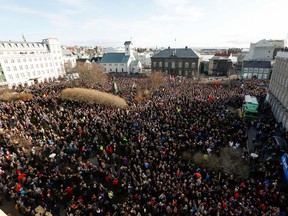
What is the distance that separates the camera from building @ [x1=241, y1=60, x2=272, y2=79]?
5273 cm

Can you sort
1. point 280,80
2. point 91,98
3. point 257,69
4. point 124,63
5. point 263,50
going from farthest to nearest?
point 124,63
point 263,50
point 257,69
point 91,98
point 280,80

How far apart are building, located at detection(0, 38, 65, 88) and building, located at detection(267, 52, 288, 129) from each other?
5384 centimetres

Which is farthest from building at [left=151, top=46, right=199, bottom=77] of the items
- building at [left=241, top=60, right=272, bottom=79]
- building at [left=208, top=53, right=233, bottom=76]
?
building at [left=241, top=60, right=272, bottom=79]

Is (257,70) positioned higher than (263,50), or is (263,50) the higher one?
(263,50)

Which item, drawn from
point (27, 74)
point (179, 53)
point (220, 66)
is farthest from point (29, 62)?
point (220, 66)

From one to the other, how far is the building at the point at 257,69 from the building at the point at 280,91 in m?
30.4

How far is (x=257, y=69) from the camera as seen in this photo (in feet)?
177

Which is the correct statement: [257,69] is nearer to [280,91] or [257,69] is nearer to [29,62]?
[280,91]

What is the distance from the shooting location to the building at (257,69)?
52.7 metres

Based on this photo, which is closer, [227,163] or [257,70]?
[227,163]

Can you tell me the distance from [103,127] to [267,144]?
648 inches

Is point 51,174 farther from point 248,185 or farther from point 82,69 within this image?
point 82,69

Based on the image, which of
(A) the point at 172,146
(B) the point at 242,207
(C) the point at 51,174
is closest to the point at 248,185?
(B) the point at 242,207

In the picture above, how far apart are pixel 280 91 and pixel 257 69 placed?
36051 mm
